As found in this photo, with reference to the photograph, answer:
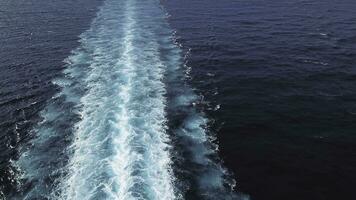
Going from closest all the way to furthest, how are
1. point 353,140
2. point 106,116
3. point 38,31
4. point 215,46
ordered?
point 353,140
point 106,116
point 215,46
point 38,31

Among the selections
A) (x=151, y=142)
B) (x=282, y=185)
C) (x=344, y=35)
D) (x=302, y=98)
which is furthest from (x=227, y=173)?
(x=344, y=35)

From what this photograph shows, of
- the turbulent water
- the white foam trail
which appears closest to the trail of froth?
the white foam trail

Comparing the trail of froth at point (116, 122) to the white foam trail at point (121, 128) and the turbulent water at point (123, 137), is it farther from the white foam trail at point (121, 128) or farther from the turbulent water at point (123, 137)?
the turbulent water at point (123, 137)

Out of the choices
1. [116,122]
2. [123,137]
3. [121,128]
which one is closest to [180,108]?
[116,122]

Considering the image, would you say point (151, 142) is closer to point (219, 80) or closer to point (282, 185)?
point (282, 185)

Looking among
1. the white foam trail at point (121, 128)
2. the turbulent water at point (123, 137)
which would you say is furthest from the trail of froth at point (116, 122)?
the turbulent water at point (123, 137)

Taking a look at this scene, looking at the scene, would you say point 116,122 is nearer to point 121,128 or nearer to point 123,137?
point 121,128

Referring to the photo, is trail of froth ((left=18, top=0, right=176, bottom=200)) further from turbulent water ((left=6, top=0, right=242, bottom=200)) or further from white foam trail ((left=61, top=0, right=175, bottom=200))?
turbulent water ((left=6, top=0, right=242, bottom=200))
